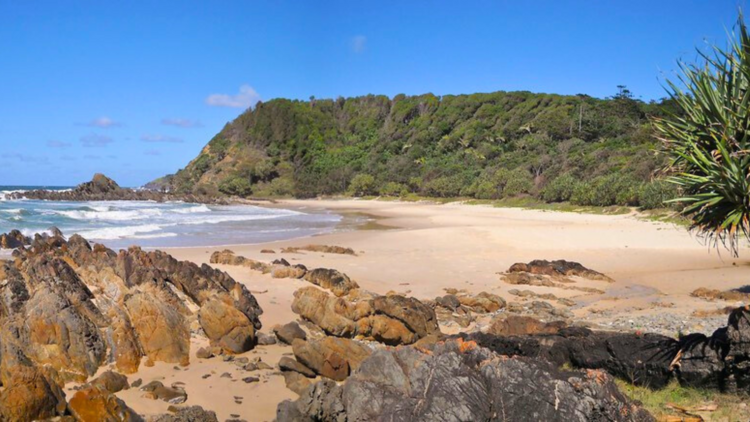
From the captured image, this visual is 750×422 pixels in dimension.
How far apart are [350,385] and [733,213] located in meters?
4.07

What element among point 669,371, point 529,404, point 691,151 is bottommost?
point 669,371

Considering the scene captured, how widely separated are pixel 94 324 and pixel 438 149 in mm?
80890

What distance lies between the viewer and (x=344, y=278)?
1147 centimetres

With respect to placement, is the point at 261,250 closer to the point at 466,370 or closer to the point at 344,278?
the point at 344,278

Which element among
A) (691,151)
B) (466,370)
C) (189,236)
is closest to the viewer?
(466,370)

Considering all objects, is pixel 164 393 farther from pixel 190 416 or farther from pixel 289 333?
pixel 289 333

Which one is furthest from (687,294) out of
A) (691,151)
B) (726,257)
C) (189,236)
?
(189,236)

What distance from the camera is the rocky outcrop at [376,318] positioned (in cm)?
820

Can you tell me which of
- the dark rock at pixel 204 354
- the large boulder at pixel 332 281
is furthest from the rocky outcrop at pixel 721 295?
the dark rock at pixel 204 354

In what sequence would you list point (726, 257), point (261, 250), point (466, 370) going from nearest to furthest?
point (466, 370), point (726, 257), point (261, 250)

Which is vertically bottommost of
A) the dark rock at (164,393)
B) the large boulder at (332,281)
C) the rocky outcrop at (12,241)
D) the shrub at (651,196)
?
the dark rock at (164,393)

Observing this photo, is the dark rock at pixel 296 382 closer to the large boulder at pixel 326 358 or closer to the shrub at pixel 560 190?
the large boulder at pixel 326 358

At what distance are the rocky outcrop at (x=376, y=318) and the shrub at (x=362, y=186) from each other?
64.0 meters

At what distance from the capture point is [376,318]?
8328 mm
